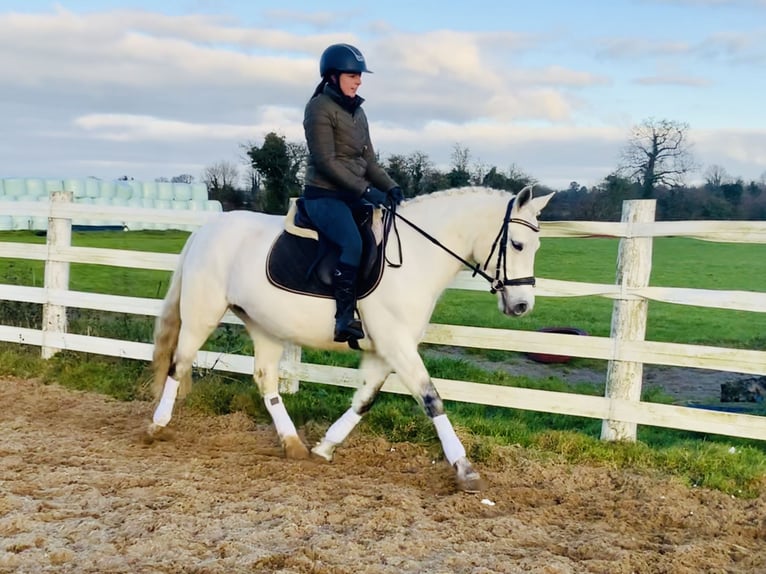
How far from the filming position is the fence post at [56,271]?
8.11 m

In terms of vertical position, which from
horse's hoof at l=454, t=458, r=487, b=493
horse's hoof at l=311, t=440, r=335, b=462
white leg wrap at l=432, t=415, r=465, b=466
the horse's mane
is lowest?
horse's hoof at l=311, t=440, r=335, b=462

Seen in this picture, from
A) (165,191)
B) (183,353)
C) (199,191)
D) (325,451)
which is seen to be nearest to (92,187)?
(165,191)

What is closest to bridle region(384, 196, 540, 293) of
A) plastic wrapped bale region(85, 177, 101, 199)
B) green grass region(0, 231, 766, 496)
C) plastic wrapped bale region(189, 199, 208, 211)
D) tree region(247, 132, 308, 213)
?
green grass region(0, 231, 766, 496)

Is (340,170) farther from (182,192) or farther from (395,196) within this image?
(182,192)

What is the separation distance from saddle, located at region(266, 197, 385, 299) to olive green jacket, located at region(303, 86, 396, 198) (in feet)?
0.75

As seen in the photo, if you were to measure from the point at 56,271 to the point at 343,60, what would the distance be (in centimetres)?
473

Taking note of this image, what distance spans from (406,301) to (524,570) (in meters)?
2.02

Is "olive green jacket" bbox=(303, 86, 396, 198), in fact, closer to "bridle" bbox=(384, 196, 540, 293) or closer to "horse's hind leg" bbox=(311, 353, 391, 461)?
"bridle" bbox=(384, 196, 540, 293)

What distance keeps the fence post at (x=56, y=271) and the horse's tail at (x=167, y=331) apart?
8.38ft

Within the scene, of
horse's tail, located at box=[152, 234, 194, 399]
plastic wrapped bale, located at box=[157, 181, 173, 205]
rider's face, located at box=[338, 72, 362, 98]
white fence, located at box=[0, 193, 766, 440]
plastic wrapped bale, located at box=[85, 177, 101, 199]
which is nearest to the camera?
rider's face, located at box=[338, 72, 362, 98]

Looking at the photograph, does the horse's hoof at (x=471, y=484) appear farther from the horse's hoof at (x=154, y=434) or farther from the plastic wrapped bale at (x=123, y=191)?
the plastic wrapped bale at (x=123, y=191)

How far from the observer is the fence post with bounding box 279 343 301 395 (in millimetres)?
7020

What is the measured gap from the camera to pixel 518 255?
4.94m

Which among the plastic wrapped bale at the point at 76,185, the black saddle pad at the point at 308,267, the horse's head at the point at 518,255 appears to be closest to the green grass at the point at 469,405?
the horse's head at the point at 518,255
